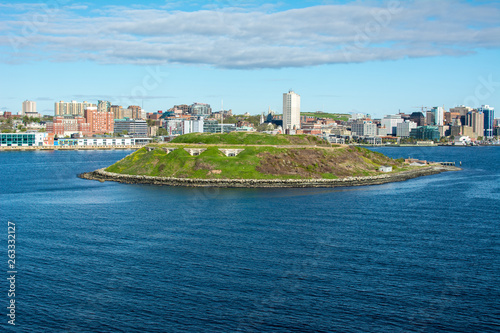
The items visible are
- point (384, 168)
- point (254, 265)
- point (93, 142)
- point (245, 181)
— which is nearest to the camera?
point (254, 265)

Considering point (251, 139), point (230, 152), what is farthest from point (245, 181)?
point (251, 139)

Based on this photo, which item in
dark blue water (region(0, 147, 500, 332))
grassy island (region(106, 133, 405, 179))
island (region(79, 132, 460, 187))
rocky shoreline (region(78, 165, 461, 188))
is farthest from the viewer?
grassy island (region(106, 133, 405, 179))

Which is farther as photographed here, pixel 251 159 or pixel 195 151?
pixel 195 151

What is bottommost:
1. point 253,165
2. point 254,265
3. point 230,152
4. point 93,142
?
point 254,265

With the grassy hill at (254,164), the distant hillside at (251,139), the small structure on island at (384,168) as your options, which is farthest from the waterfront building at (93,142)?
the small structure on island at (384,168)

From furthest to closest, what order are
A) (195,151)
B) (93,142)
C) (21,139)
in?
(93,142)
(21,139)
(195,151)

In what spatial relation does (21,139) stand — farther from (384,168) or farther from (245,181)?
(384,168)

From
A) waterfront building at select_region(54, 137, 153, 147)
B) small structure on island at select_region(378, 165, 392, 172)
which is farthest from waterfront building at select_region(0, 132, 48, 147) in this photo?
small structure on island at select_region(378, 165, 392, 172)

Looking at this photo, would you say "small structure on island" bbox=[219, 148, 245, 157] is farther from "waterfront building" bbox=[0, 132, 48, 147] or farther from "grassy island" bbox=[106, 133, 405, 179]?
"waterfront building" bbox=[0, 132, 48, 147]
